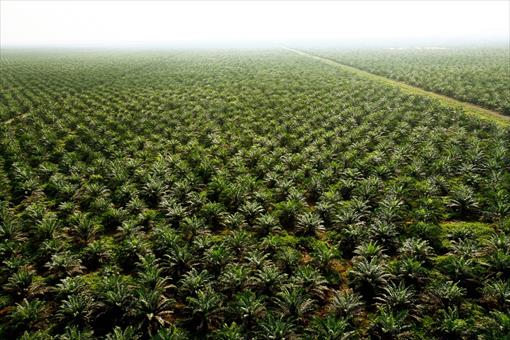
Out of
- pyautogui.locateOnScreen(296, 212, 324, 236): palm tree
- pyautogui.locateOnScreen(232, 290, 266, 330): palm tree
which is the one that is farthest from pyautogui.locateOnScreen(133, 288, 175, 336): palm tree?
pyautogui.locateOnScreen(296, 212, 324, 236): palm tree

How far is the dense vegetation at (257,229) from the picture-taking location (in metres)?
12.2

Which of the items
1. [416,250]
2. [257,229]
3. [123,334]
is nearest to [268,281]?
[257,229]

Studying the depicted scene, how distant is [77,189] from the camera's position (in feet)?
71.3

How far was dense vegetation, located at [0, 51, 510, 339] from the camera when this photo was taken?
1224 centimetres

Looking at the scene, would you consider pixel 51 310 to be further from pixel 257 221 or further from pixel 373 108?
pixel 373 108

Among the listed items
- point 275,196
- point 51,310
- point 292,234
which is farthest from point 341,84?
point 51,310

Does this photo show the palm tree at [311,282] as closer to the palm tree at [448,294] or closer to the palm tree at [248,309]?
the palm tree at [248,309]

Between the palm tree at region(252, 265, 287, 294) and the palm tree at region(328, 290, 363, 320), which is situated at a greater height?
the palm tree at region(252, 265, 287, 294)

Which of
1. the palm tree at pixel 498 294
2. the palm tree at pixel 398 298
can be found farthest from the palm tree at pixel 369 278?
the palm tree at pixel 498 294

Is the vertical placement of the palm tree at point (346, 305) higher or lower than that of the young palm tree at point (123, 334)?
lower

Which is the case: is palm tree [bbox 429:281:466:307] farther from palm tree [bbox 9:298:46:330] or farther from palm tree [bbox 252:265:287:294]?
palm tree [bbox 9:298:46:330]

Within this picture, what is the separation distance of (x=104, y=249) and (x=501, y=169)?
960 inches

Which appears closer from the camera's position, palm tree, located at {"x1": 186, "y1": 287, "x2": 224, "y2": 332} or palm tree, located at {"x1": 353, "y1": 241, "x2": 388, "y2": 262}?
palm tree, located at {"x1": 186, "y1": 287, "x2": 224, "y2": 332}

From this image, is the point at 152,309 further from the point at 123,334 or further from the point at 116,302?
the point at 116,302
